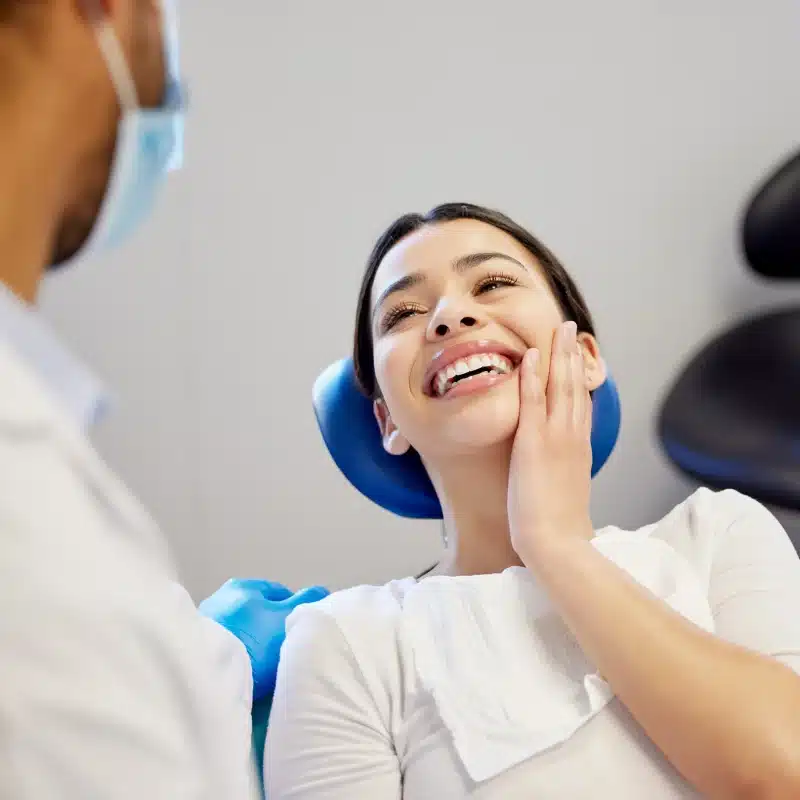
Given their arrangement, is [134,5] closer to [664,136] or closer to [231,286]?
[231,286]

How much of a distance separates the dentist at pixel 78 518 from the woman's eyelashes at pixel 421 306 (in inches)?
17.6

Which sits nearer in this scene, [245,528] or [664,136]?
[245,528]

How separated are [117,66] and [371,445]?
740 millimetres

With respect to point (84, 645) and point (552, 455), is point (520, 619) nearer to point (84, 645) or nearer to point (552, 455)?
point (552, 455)


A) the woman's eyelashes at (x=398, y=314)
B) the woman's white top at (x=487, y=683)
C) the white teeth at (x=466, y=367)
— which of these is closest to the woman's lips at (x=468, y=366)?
the white teeth at (x=466, y=367)

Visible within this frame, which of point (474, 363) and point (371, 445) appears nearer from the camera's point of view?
point (474, 363)

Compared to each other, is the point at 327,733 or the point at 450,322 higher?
the point at 450,322

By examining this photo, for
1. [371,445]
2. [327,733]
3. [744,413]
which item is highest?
[371,445]

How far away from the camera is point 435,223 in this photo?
1.13 meters

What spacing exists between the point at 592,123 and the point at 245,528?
1296 mm

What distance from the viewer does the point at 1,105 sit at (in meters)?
0.53

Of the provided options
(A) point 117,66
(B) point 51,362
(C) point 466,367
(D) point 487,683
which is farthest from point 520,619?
(A) point 117,66

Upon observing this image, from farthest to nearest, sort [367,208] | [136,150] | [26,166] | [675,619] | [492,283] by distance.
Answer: [367,208], [492,283], [675,619], [136,150], [26,166]

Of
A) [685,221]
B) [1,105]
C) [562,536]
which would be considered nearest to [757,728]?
Answer: [562,536]
